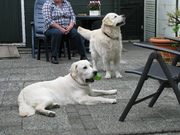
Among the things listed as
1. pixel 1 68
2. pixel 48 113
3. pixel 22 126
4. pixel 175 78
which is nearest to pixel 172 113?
pixel 175 78

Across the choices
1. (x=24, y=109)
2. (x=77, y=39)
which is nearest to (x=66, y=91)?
(x=24, y=109)

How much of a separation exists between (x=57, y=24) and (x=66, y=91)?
10.7 feet

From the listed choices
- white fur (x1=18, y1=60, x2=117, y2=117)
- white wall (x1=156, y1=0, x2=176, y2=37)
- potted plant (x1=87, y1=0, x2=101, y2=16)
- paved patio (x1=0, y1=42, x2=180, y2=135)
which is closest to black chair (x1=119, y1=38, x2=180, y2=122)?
paved patio (x1=0, y1=42, x2=180, y2=135)

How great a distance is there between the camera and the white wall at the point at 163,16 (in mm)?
9241

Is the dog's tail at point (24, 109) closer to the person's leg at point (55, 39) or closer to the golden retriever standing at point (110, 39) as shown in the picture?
the golden retriever standing at point (110, 39)

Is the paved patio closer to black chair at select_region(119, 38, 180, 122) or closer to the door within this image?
black chair at select_region(119, 38, 180, 122)

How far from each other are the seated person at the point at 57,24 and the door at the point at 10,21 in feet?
5.84

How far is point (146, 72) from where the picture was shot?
3.46 meters

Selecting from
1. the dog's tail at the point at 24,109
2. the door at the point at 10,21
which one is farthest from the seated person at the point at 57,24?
the dog's tail at the point at 24,109

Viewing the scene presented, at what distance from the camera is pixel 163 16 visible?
383 inches

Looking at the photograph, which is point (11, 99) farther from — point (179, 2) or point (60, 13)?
point (179, 2)

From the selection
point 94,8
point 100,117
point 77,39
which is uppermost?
point 94,8

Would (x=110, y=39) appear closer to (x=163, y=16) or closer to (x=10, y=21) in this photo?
(x=10, y=21)

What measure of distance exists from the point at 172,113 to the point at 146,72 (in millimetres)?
720
